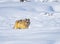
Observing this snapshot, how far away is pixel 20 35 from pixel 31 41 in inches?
24.0

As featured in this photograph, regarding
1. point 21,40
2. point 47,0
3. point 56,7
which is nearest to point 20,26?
point 21,40

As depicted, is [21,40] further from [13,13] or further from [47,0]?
[47,0]

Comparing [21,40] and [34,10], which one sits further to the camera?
[34,10]

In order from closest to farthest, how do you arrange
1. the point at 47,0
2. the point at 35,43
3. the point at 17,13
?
the point at 35,43 < the point at 17,13 < the point at 47,0

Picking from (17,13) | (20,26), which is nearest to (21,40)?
(20,26)

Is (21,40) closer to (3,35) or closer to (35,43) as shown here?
(35,43)

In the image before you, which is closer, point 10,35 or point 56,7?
point 10,35

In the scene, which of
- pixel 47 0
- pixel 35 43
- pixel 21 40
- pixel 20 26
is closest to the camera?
pixel 35 43

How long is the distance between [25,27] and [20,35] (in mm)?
895

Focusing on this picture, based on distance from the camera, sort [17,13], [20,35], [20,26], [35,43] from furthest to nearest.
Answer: [17,13] → [20,26] → [20,35] → [35,43]

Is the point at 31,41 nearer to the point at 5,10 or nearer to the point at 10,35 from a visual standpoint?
the point at 10,35

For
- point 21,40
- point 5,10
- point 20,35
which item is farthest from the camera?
point 5,10

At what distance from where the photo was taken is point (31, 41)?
3777 mm

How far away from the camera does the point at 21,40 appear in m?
3.91
